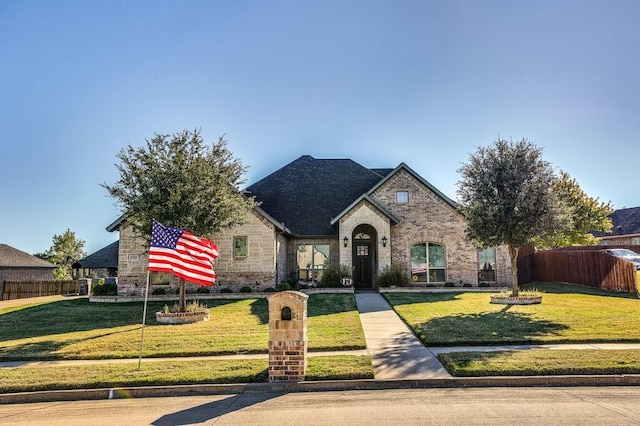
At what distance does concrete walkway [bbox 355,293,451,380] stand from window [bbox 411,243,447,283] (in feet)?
27.5

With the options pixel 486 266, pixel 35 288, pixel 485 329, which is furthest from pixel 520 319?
pixel 35 288

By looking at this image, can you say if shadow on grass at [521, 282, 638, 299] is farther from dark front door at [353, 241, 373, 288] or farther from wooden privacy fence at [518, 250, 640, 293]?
dark front door at [353, 241, 373, 288]

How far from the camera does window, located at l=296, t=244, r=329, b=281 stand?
24.4 meters

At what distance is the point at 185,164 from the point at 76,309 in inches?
340

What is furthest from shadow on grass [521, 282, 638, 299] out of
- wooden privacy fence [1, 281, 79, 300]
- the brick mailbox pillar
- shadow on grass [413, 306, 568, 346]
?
wooden privacy fence [1, 281, 79, 300]

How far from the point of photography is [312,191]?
2797cm

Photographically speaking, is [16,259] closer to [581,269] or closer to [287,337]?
[287,337]

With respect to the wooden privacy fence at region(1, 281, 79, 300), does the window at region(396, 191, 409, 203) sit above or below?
above

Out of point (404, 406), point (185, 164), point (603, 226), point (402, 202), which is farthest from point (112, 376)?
point (603, 226)

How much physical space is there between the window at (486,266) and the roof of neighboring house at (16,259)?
33533 mm

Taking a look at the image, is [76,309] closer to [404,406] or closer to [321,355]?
[321,355]

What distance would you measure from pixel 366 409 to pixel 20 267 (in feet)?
119

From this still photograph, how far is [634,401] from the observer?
271 inches

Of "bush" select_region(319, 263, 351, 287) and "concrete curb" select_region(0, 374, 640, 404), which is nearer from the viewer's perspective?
"concrete curb" select_region(0, 374, 640, 404)
